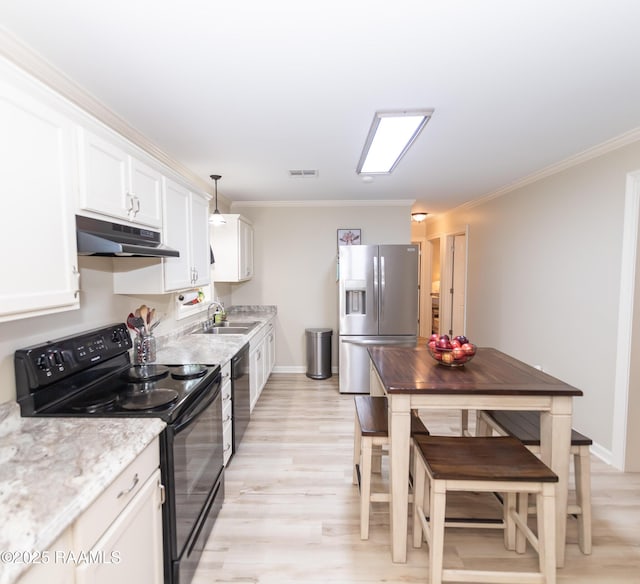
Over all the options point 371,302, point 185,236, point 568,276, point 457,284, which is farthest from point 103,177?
point 457,284

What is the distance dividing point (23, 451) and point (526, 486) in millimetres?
1922

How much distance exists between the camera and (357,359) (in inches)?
168

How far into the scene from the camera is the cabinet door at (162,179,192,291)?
7.45 feet

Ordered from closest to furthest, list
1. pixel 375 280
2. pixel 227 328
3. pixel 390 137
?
1. pixel 390 137
2. pixel 227 328
3. pixel 375 280

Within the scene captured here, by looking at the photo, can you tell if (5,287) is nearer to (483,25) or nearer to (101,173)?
(101,173)

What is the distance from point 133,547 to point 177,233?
5.87ft

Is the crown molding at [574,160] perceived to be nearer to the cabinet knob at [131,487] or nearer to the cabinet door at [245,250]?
the cabinet door at [245,250]

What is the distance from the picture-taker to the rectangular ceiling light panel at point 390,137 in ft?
6.97

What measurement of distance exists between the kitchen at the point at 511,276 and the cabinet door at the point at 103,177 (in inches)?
16.0

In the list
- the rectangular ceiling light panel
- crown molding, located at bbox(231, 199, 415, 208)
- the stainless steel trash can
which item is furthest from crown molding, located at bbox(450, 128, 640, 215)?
the stainless steel trash can

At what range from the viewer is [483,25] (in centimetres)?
140

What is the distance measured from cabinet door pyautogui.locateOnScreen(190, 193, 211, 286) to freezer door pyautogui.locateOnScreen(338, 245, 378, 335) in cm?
173

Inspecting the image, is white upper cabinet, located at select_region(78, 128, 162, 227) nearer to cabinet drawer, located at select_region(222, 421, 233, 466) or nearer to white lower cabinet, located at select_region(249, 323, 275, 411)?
cabinet drawer, located at select_region(222, 421, 233, 466)

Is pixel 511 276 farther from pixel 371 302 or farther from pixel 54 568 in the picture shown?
pixel 54 568
